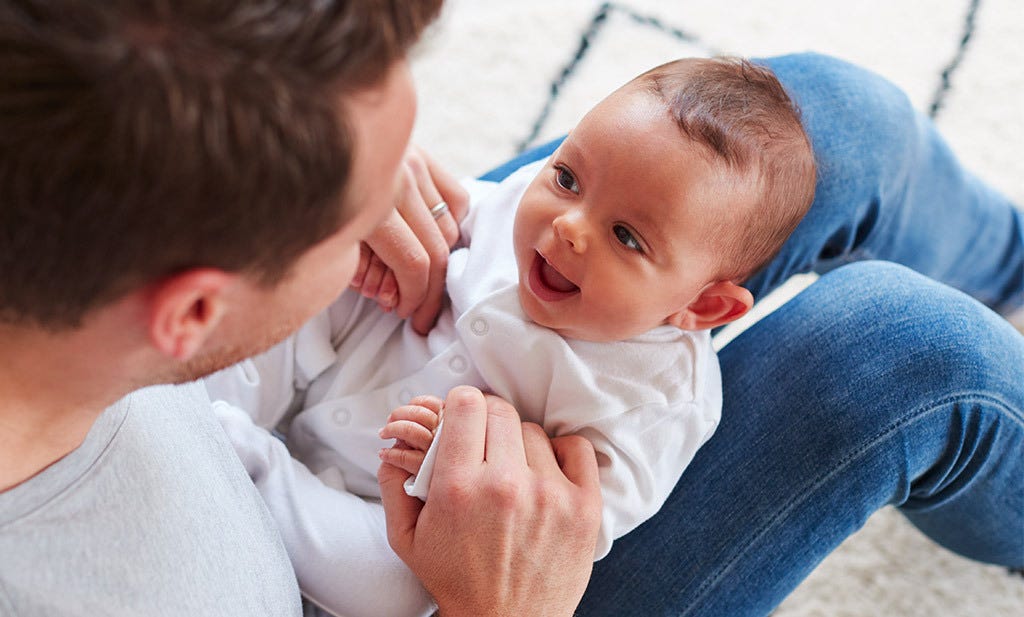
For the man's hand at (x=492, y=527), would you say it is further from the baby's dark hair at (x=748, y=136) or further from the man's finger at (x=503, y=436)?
the baby's dark hair at (x=748, y=136)

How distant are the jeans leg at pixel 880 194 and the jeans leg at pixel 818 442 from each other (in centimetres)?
17

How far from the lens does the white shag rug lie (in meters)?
1.86

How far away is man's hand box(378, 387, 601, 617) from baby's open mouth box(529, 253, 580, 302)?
139 mm

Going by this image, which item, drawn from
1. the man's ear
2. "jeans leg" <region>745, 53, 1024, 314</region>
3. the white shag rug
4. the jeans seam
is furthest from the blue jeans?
the white shag rug

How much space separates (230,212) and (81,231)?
3.2 inches

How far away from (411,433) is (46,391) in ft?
1.06

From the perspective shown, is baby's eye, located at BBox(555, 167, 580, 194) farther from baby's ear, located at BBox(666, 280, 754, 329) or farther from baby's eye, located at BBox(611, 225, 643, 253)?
baby's ear, located at BBox(666, 280, 754, 329)

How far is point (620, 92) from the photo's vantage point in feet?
3.06

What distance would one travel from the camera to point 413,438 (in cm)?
86

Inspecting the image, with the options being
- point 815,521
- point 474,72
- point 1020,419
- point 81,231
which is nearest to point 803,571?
point 815,521

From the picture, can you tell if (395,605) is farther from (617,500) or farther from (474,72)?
(474,72)

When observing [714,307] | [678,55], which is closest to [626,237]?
[714,307]

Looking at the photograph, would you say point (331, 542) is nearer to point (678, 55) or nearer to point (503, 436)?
point (503, 436)

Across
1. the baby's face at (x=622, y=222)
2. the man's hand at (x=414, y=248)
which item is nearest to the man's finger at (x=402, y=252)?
the man's hand at (x=414, y=248)
